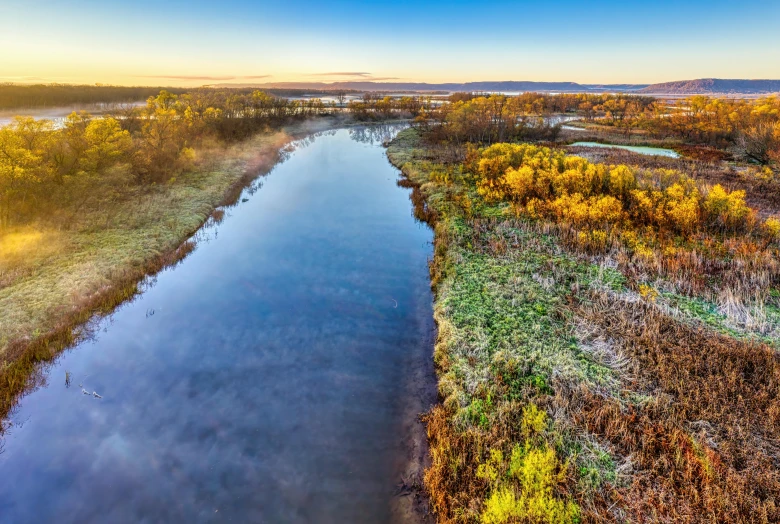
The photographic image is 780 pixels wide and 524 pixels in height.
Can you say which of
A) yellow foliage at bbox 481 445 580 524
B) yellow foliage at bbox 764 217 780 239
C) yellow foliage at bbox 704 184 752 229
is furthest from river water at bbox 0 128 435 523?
yellow foliage at bbox 764 217 780 239

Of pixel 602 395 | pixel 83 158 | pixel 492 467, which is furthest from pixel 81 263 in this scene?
pixel 602 395

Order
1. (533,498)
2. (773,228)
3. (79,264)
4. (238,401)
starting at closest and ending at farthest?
(533,498)
(238,401)
(79,264)
(773,228)

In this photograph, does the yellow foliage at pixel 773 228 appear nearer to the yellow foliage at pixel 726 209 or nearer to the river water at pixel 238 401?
the yellow foliage at pixel 726 209

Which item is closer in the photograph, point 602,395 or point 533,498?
point 533,498

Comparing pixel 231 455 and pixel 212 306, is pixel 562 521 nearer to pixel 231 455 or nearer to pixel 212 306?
pixel 231 455

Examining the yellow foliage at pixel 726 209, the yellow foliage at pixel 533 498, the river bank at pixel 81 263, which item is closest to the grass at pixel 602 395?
the yellow foliage at pixel 533 498

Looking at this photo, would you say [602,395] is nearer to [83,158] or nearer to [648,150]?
[83,158]

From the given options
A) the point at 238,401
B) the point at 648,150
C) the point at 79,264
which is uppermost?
the point at 648,150
